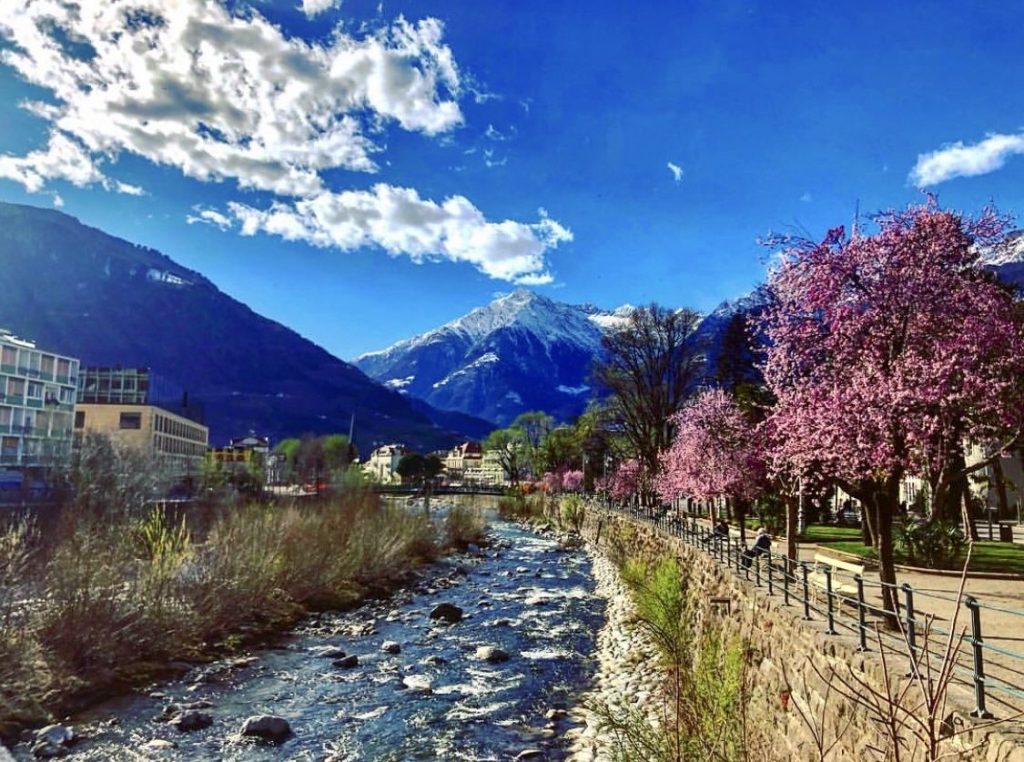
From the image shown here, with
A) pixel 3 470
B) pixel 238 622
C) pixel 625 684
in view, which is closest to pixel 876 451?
pixel 625 684

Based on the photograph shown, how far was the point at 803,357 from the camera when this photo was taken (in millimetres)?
13008

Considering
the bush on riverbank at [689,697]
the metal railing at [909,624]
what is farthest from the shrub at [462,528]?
the metal railing at [909,624]

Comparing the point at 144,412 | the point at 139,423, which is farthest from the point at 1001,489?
the point at 144,412

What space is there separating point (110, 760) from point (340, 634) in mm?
10512

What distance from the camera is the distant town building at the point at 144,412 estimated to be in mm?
97562

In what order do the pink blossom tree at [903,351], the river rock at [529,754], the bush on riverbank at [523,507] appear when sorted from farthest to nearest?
the bush on riverbank at [523,507]
the river rock at [529,754]
the pink blossom tree at [903,351]

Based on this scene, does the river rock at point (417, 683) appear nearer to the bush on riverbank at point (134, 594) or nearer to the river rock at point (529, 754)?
the river rock at point (529, 754)

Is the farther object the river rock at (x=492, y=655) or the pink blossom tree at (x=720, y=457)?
the pink blossom tree at (x=720, y=457)

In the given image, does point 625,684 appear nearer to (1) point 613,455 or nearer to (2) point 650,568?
(2) point 650,568

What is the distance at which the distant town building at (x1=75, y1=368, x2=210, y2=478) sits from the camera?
97562 millimetres

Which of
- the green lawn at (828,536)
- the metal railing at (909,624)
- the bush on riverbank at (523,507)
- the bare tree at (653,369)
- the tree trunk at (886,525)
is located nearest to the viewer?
the metal railing at (909,624)

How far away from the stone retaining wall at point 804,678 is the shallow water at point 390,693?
3958 millimetres

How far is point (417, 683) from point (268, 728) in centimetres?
441

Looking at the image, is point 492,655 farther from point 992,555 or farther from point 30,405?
point 30,405
